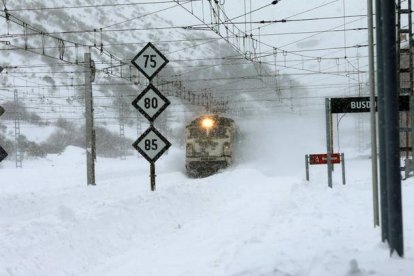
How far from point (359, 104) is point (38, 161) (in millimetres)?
43465

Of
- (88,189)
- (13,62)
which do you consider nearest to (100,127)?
(13,62)

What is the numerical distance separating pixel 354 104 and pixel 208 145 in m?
11.5

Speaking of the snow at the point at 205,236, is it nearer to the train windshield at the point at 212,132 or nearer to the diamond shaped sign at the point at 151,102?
the diamond shaped sign at the point at 151,102

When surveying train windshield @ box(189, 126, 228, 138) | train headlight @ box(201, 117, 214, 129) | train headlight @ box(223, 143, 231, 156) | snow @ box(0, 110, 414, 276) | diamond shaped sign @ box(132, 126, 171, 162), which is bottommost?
→ snow @ box(0, 110, 414, 276)

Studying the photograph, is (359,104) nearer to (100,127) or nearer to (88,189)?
(88,189)

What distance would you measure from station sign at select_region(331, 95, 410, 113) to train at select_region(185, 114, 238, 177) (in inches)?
425

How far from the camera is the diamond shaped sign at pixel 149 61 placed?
11953 mm

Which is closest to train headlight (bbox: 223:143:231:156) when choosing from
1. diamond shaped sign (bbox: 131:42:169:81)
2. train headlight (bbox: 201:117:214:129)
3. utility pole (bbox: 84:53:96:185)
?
train headlight (bbox: 201:117:214:129)

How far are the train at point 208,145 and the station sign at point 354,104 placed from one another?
1080 centimetres

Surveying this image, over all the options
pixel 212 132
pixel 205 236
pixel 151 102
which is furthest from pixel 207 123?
pixel 205 236

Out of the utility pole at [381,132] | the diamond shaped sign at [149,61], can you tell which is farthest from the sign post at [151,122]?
the utility pole at [381,132]

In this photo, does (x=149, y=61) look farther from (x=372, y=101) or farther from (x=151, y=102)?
(x=372, y=101)

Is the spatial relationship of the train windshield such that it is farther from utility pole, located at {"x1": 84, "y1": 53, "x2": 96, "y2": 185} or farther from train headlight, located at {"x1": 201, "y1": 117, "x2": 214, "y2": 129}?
utility pole, located at {"x1": 84, "y1": 53, "x2": 96, "y2": 185}

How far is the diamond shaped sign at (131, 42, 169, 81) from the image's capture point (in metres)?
12.0
